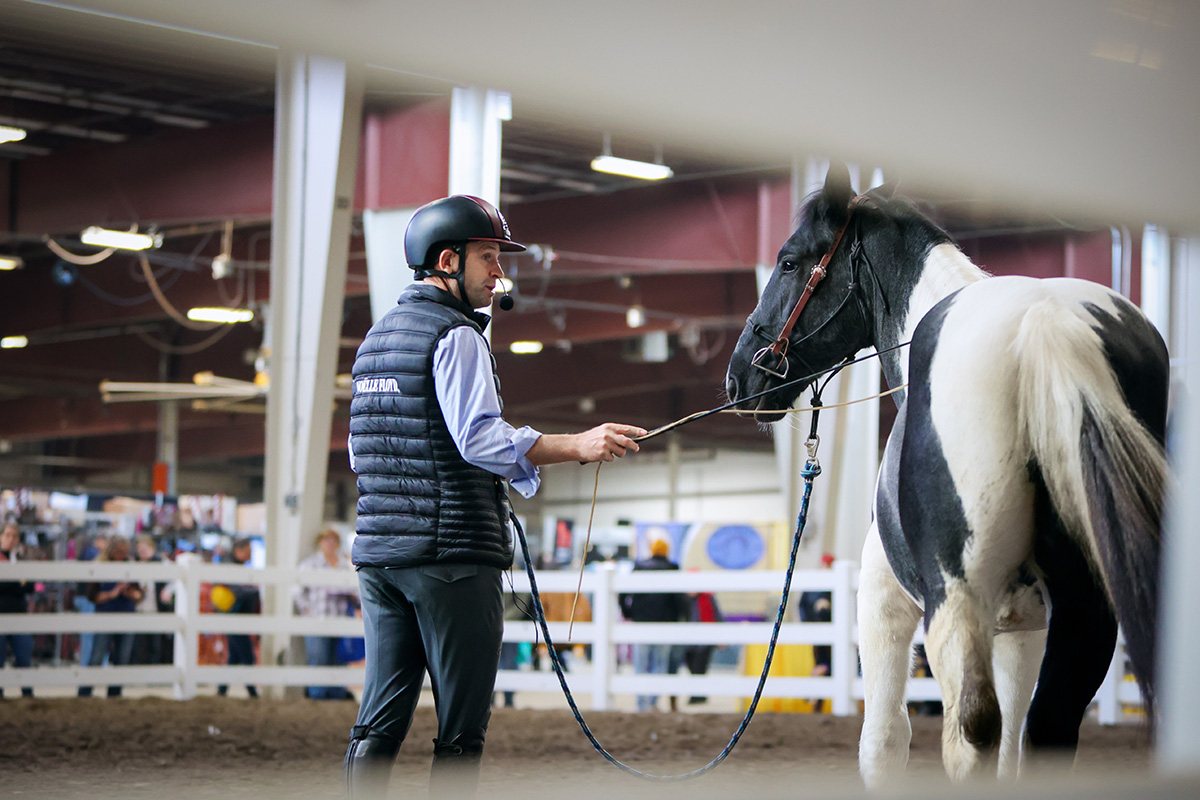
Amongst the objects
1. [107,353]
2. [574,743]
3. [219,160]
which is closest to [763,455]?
[107,353]

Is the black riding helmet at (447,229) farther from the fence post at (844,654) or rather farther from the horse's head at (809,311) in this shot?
the fence post at (844,654)

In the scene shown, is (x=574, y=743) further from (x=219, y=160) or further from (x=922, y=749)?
(x=219, y=160)

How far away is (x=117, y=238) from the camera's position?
14070 millimetres

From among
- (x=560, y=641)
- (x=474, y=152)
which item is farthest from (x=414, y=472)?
(x=474, y=152)

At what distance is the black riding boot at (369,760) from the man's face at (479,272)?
1053 mm

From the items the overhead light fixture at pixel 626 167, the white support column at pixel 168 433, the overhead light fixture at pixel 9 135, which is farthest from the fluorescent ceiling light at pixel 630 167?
the white support column at pixel 168 433

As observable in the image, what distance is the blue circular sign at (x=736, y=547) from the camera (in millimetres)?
12477

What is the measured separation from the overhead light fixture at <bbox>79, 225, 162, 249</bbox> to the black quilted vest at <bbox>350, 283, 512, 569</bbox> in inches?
481

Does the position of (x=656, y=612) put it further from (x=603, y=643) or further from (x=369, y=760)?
(x=369, y=760)

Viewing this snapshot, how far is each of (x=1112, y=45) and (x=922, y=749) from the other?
230 inches

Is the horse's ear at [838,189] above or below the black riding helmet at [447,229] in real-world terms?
above

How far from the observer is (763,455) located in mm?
31078

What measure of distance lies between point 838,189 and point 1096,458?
1.10m

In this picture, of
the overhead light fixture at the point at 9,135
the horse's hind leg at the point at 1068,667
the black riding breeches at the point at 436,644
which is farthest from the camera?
the overhead light fixture at the point at 9,135
